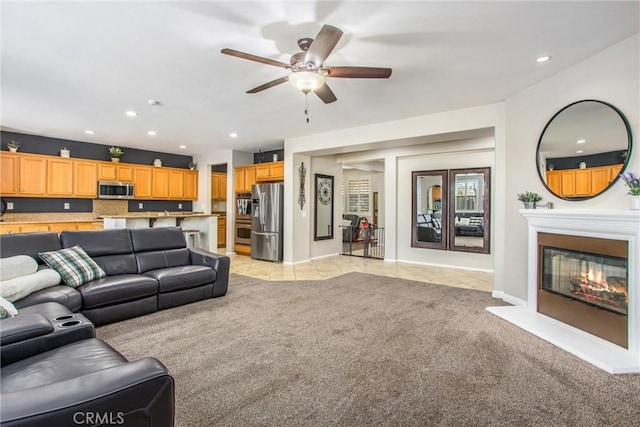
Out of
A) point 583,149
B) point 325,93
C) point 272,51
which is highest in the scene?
point 272,51

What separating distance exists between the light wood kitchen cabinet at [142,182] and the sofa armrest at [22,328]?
6.48m

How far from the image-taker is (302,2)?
7.14 feet

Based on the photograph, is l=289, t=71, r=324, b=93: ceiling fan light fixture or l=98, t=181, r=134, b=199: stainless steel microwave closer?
l=289, t=71, r=324, b=93: ceiling fan light fixture

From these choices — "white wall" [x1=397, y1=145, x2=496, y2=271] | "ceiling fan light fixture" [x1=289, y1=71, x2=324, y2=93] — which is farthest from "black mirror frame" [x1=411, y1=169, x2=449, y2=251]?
"ceiling fan light fixture" [x1=289, y1=71, x2=324, y2=93]

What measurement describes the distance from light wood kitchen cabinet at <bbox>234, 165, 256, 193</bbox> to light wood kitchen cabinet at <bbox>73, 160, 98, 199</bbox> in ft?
9.93

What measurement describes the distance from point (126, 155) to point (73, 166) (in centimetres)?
122

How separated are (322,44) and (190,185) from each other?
7246 millimetres

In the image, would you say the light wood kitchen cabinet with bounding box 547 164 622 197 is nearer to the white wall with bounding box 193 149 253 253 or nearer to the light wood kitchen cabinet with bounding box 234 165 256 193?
the light wood kitchen cabinet with bounding box 234 165 256 193

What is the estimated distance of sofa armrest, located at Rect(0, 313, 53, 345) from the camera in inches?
61.4

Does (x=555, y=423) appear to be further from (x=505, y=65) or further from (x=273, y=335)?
(x=505, y=65)

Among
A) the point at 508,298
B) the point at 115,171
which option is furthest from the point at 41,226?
the point at 508,298

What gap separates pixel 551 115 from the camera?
11.2 ft

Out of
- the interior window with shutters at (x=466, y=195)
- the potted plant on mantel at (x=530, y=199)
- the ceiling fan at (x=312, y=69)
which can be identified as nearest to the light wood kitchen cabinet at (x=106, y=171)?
the ceiling fan at (x=312, y=69)

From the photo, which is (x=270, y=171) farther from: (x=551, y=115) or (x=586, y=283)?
(x=586, y=283)
